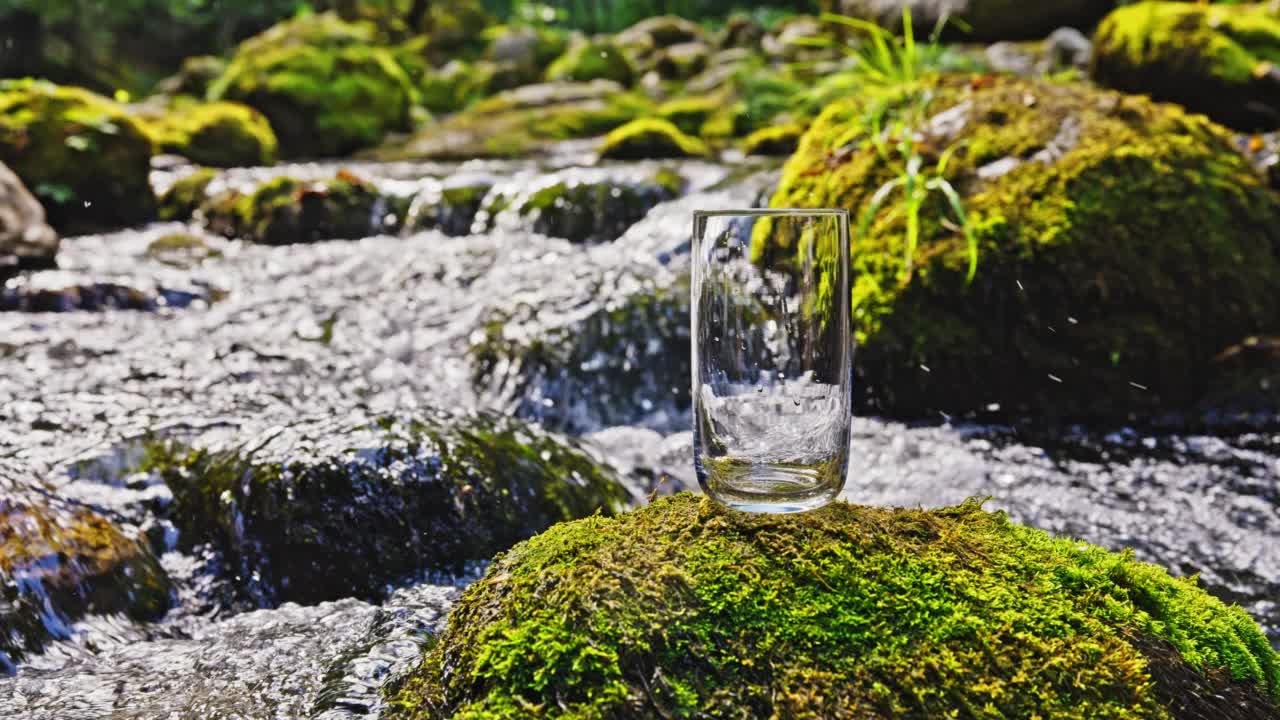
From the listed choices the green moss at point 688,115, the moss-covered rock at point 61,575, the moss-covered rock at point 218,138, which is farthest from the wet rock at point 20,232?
the green moss at point 688,115

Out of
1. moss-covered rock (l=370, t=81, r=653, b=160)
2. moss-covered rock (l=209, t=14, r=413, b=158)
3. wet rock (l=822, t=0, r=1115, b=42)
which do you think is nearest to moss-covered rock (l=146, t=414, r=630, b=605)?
moss-covered rock (l=370, t=81, r=653, b=160)

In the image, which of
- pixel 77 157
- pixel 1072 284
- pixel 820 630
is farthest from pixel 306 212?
pixel 820 630

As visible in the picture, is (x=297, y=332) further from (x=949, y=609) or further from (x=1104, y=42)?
(x=1104, y=42)

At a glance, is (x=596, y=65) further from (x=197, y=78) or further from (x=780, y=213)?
(x=780, y=213)

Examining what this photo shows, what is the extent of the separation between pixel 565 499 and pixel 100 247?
6896 millimetres

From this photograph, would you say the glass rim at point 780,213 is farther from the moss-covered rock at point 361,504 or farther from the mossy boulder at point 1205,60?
the mossy boulder at point 1205,60

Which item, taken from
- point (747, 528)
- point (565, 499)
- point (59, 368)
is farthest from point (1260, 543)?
point (59, 368)

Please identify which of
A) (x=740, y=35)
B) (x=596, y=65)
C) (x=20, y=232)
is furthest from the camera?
(x=740, y=35)

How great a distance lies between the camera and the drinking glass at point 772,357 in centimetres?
170

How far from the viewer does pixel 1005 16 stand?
15328 millimetres

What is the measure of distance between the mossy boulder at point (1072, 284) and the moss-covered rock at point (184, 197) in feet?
24.9

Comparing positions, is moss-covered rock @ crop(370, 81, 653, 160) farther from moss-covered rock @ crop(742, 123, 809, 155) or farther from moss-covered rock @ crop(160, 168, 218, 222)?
moss-covered rock @ crop(742, 123, 809, 155)

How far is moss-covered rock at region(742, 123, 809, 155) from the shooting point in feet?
34.2

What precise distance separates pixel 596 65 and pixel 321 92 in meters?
6.03
